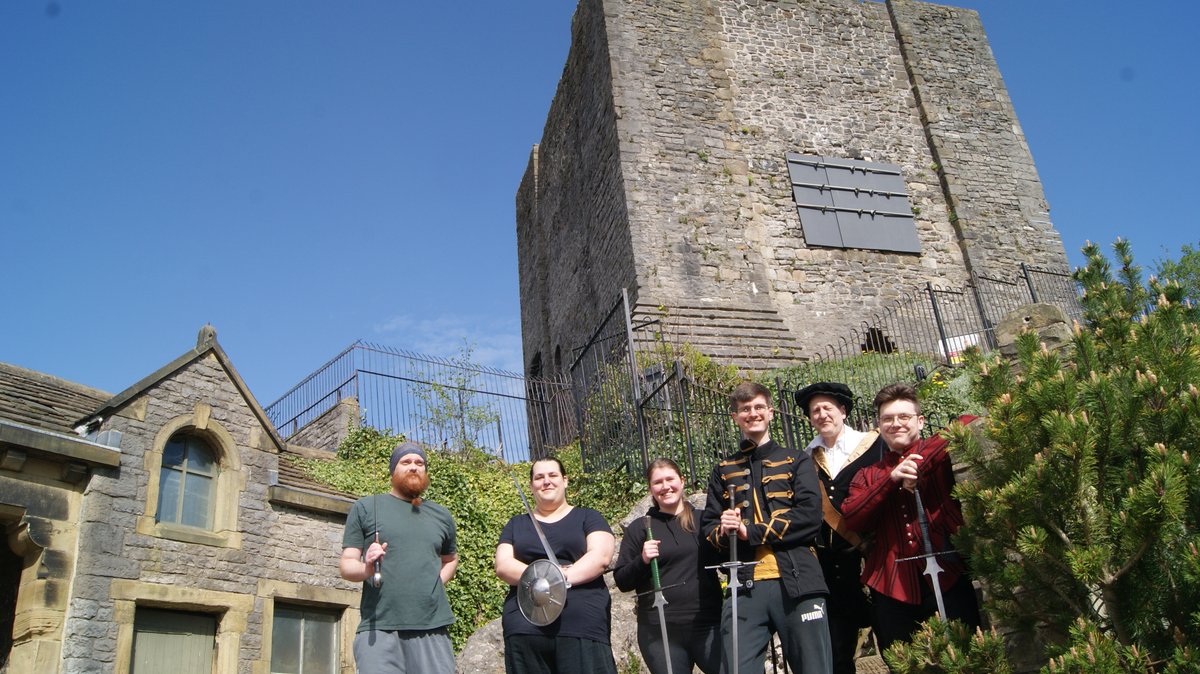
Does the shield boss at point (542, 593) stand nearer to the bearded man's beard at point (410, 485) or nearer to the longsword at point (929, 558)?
the bearded man's beard at point (410, 485)

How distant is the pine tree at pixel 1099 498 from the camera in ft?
10.8

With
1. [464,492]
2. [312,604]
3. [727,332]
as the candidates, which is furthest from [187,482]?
[727,332]

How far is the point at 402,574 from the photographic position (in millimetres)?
4539

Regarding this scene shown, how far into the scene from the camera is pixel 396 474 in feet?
15.8

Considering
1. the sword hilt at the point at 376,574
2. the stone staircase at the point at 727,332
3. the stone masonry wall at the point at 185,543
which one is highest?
the stone staircase at the point at 727,332

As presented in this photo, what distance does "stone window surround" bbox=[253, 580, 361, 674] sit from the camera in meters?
9.20

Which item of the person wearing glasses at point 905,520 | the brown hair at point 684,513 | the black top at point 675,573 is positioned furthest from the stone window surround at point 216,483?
the person wearing glasses at point 905,520

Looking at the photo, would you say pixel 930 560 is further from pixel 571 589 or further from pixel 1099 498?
pixel 571 589

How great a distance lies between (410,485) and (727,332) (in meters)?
10.4

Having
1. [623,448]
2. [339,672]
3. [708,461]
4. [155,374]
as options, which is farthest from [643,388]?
[155,374]

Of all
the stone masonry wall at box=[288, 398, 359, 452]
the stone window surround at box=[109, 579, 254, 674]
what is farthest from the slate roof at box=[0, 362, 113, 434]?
the stone masonry wall at box=[288, 398, 359, 452]

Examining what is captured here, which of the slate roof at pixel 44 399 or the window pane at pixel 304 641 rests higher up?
the slate roof at pixel 44 399

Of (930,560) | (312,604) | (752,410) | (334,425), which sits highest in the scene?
(334,425)

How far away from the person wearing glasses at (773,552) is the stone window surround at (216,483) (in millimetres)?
6182
